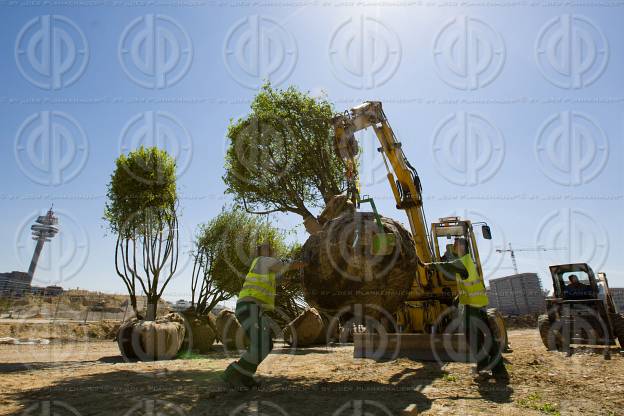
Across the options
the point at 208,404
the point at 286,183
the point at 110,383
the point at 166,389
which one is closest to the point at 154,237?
the point at 286,183

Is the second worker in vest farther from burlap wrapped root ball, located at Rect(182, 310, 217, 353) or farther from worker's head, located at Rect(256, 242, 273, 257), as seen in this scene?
burlap wrapped root ball, located at Rect(182, 310, 217, 353)

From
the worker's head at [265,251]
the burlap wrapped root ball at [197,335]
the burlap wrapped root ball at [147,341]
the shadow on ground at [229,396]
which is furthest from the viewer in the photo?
the burlap wrapped root ball at [197,335]

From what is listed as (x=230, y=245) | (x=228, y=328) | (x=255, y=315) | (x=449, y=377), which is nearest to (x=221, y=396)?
(x=255, y=315)

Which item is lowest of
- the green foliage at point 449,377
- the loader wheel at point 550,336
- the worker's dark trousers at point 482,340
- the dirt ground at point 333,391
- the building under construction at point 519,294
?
the building under construction at point 519,294

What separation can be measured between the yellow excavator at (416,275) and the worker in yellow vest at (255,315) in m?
2.28

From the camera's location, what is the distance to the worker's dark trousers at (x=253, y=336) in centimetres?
558

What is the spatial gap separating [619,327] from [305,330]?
10826 millimetres

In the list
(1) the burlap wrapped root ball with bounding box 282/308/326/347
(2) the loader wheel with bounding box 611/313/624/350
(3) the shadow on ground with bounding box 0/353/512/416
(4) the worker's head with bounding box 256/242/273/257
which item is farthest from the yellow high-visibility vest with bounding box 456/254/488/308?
(1) the burlap wrapped root ball with bounding box 282/308/326/347

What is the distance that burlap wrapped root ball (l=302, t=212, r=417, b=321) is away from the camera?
198 inches

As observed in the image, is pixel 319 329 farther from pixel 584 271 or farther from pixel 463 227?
pixel 584 271

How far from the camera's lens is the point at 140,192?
1512 centimetres

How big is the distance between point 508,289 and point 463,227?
40026 mm

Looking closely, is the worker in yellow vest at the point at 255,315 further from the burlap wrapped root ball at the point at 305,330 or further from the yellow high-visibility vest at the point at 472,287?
the burlap wrapped root ball at the point at 305,330

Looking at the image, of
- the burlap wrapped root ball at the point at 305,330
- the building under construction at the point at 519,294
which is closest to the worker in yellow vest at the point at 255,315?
the burlap wrapped root ball at the point at 305,330
